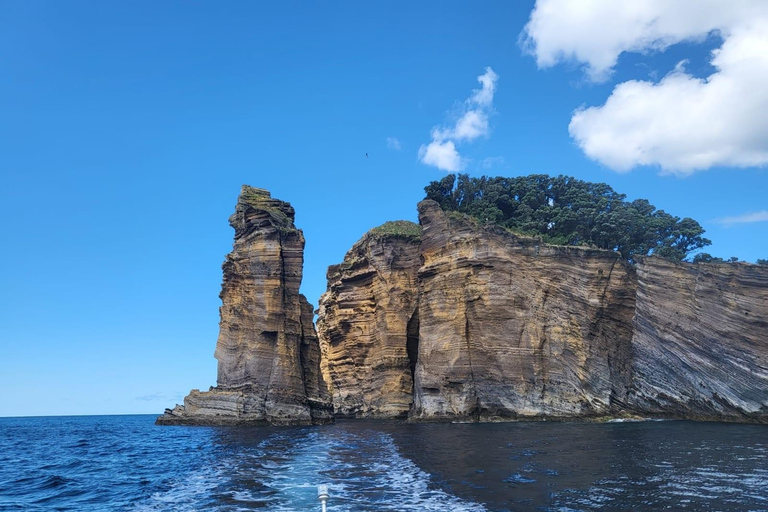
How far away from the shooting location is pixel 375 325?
62.8 meters

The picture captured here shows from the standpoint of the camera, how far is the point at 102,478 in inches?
874

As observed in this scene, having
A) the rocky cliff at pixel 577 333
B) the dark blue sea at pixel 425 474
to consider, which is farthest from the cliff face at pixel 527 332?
the dark blue sea at pixel 425 474

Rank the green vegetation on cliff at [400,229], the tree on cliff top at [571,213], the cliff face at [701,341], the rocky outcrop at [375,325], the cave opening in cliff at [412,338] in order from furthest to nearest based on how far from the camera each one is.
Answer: the green vegetation on cliff at [400,229] → the cave opening in cliff at [412,338] → the rocky outcrop at [375,325] → the tree on cliff top at [571,213] → the cliff face at [701,341]

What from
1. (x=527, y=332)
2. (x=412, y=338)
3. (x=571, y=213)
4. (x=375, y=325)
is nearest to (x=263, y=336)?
(x=375, y=325)

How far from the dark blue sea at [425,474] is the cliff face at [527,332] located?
38.4 feet

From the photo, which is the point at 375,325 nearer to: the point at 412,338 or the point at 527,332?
the point at 412,338

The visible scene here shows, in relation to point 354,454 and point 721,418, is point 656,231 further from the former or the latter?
point 354,454

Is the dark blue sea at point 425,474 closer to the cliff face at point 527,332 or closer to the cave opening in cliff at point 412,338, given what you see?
the cliff face at point 527,332

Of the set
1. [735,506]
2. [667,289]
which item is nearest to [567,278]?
[667,289]

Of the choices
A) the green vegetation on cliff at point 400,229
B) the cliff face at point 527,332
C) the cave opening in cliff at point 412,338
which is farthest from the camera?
the green vegetation on cliff at point 400,229

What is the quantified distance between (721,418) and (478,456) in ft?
91.1

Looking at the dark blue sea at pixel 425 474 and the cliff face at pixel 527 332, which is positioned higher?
the cliff face at pixel 527 332

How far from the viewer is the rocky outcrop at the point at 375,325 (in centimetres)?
5966

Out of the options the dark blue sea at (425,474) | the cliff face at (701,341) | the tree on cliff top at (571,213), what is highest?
the tree on cliff top at (571,213)
